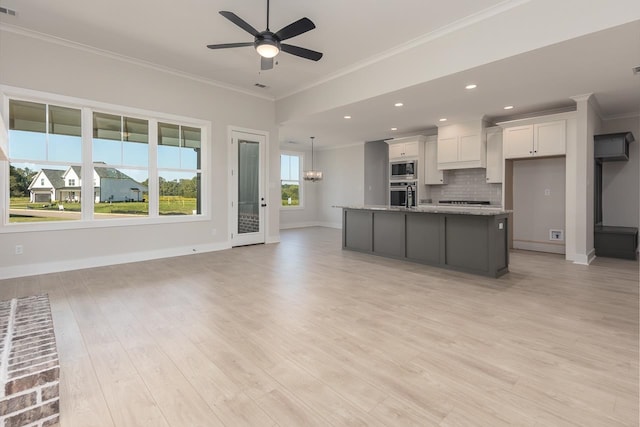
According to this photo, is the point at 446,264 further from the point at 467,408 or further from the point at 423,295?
the point at 467,408

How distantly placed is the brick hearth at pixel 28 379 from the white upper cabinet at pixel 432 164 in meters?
7.49

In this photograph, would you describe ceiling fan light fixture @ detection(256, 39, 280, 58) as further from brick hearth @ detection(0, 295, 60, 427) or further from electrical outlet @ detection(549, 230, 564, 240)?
electrical outlet @ detection(549, 230, 564, 240)

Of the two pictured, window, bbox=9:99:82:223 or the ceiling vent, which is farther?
window, bbox=9:99:82:223

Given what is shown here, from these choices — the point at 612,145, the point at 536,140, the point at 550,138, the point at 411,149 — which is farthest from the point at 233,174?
the point at 612,145

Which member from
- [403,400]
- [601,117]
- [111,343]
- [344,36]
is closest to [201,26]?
[344,36]

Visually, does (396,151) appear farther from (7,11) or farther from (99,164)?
(7,11)

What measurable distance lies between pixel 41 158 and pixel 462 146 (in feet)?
24.6

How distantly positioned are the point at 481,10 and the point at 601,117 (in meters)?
4.67

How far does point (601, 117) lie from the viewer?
6.36 metres

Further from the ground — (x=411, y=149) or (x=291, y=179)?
(x=411, y=149)

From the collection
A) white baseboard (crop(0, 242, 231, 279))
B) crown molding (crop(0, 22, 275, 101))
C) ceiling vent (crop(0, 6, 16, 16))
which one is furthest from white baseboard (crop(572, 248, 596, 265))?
ceiling vent (crop(0, 6, 16, 16))

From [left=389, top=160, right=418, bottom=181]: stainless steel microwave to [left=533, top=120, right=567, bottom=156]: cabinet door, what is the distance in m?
2.61

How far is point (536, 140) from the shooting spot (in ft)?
19.5

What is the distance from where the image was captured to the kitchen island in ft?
14.4
